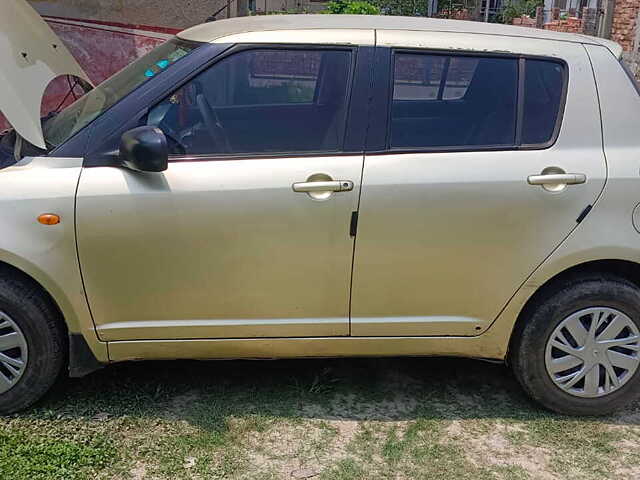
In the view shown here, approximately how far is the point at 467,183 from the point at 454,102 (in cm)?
41

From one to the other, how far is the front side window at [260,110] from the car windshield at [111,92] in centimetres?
20

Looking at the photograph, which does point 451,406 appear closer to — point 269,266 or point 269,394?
point 269,394

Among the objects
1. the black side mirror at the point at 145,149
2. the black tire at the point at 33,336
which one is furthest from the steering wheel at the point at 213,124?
the black tire at the point at 33,336

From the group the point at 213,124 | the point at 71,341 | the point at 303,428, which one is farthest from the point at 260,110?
the point at 303,428

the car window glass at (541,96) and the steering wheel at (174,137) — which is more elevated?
the car window glass at (541,96)

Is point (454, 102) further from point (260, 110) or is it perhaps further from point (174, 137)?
point (174, 137)

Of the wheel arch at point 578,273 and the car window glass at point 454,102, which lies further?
the wheel arch at point 578,273

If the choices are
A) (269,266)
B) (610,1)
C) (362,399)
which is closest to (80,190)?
(269,266)

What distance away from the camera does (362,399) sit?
3.79 meters

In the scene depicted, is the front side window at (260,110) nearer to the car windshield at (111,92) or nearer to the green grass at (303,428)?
the car windshield at (111,92)

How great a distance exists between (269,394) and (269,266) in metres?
0.78

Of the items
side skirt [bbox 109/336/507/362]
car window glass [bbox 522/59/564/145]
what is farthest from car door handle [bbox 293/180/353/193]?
car window glass [bbox 522/59/564/145]

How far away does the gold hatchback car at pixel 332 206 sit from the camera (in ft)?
10.7

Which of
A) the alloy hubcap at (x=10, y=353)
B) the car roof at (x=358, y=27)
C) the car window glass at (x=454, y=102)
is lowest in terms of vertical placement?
the alloy hubcap at (x=10, y=353)
